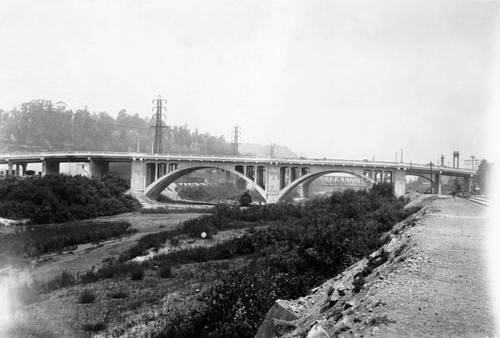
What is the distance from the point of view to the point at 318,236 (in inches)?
532

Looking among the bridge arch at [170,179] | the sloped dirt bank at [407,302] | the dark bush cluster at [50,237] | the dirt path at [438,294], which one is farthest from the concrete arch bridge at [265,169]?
the sloped dirt bank at [407,302]

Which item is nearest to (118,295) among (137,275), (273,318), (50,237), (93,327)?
(137,275)

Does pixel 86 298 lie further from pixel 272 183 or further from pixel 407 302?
pixel 272 183

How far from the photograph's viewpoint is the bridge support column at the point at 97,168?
225 ft

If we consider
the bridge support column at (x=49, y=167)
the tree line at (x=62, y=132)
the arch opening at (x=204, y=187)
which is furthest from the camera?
the tree line at (x=62, y=132)

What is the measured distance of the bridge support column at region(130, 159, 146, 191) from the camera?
211 feet

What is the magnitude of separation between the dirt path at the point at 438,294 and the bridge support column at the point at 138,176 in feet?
189

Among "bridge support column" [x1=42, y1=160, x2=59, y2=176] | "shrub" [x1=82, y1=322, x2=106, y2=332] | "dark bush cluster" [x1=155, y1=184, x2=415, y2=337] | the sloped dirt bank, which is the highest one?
"bridge support column" [x1=42, y1=160, x2=59, y2=176]

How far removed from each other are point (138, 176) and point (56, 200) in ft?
71.8

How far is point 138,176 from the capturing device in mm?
64625

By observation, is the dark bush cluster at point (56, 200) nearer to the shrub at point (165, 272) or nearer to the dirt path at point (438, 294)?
the shrub at point (165, 272)

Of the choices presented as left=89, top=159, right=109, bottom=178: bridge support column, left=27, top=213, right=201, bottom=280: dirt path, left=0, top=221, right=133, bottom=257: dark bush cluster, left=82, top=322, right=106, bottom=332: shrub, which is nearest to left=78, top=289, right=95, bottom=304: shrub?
left=82, top=322, right=106, bottom=332: shrub

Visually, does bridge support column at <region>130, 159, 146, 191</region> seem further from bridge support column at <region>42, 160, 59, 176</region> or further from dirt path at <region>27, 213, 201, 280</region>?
dirt path at <region>27, 213, 201, 280</region>

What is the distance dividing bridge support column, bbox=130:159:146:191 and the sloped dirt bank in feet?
187
